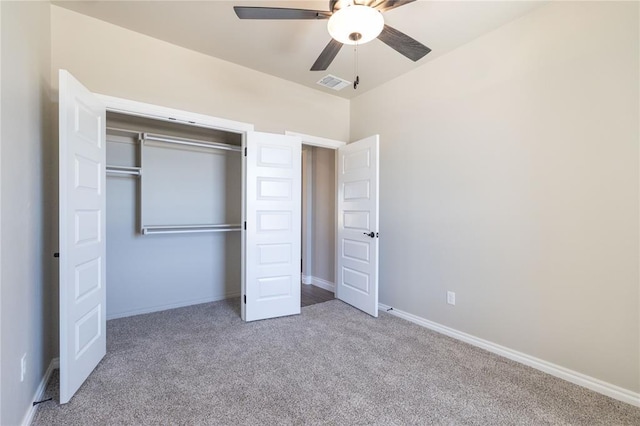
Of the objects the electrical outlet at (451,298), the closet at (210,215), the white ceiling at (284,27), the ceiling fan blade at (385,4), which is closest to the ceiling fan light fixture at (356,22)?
the ceiling fan blade at (385,4)

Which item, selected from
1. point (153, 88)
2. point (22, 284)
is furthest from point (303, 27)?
point (22, 284)

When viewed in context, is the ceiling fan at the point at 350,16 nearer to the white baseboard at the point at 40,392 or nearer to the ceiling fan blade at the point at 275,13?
the ceiling fan blade at the point at 275,13

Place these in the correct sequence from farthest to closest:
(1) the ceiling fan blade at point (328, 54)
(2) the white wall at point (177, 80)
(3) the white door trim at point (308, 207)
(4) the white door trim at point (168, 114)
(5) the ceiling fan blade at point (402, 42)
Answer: (3) the white door trim at point (308, 207) → (4) the white door trim at point (168, 114) → (2) the white wall at point (177, 80) → (1) the ceiling fan blade at point (328, 54) → (5) the ceiling fan blade at point (402, 42)

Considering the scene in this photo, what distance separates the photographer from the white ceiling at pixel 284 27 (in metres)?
2.30

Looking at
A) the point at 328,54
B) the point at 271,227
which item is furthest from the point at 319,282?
the point at 328,54

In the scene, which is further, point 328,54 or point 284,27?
point 284,27

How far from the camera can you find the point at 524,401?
191cm

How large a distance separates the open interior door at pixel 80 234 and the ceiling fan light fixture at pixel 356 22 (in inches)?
68.7

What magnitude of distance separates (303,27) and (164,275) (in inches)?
127

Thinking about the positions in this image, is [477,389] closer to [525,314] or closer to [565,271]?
[525,314]

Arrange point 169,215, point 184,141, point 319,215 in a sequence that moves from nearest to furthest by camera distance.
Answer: point 184,141 → point 169,215 → point 319,215

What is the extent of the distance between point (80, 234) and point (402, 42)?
8.50 feet

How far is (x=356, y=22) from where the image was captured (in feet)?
5.45

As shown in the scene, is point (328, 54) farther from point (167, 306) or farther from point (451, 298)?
point (167, 306)
